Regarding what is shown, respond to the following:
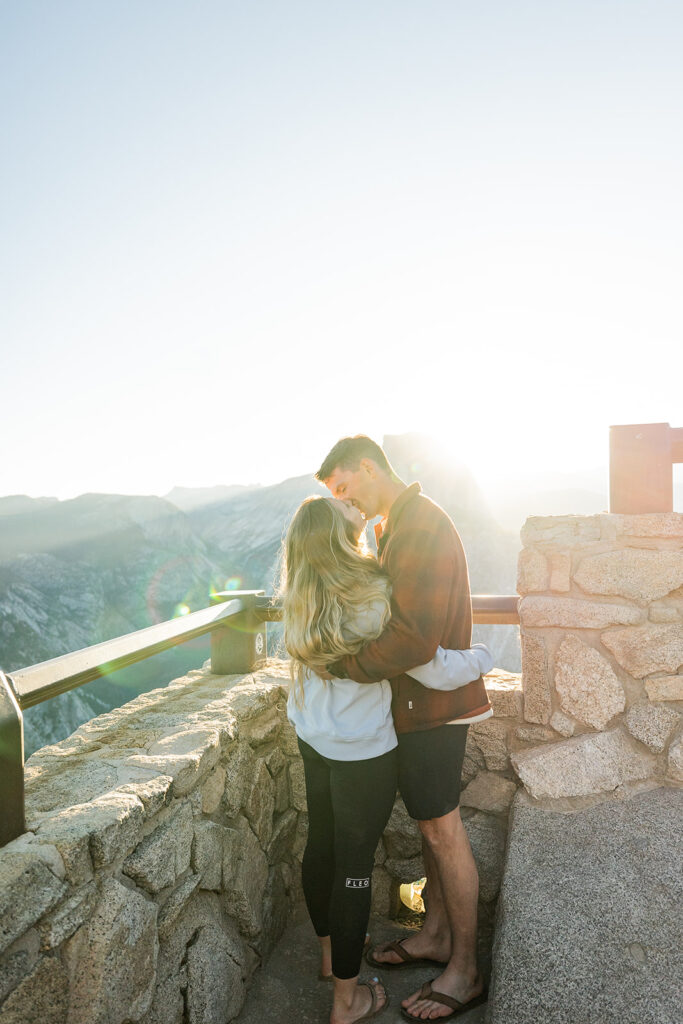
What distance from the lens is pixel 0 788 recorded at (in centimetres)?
142

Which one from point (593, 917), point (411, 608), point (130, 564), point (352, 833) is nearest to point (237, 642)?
point (352, 833)

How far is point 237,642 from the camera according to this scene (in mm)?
3102

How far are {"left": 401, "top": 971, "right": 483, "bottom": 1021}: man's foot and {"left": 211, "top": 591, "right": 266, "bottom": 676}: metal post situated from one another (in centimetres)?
151

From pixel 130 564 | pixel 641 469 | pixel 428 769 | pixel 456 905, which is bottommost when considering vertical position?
pixel 130 564

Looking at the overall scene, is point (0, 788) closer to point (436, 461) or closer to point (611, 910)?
point (611, 910)

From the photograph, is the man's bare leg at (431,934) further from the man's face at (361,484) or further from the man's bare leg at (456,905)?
the man's face at (361,484)

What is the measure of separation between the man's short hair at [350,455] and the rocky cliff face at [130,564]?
1274cm

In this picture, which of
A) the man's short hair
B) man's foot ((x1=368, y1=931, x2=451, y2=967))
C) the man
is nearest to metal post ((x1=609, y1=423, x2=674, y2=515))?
the man

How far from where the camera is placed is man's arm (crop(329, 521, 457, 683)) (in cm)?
182

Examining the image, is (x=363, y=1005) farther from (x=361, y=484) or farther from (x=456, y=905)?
(x=361, y=484)

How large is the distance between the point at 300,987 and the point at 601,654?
5.56 ft

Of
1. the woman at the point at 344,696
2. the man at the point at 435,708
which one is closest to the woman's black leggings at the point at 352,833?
the woman at the point at 344,696

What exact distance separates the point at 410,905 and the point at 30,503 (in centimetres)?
2447

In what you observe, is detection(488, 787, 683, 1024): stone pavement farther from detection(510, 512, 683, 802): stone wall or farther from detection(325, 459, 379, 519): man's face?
detection(325, 459, 379, 519): man's face
